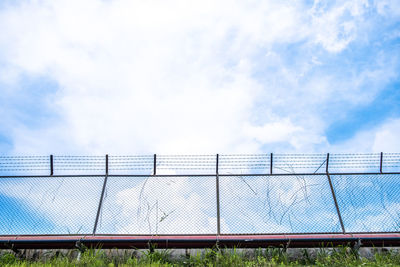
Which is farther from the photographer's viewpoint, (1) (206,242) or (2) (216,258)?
(1) (206,242)

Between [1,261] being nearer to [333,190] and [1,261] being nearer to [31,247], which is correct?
[31,247]

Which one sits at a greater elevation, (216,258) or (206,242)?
(206,242)

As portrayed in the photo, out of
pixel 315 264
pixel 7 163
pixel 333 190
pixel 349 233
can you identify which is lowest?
pixel 315 264

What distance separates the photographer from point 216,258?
562 centimetres

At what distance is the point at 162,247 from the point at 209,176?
2334 mm

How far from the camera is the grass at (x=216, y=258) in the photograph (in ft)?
18.0

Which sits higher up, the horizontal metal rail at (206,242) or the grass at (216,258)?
the horizontal metal rail at (206,242)

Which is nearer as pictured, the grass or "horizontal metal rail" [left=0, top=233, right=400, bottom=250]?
the grass

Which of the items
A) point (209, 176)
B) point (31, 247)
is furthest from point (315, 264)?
point (31, 247)

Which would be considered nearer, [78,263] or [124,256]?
[78,263]

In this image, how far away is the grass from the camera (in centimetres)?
547

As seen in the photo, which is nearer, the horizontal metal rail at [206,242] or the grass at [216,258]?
the grass at [216,258]

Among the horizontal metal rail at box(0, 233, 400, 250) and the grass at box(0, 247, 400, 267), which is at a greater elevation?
the horizontal metal rail at box(0, 233, 400, 250)

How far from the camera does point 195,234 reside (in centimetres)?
687
